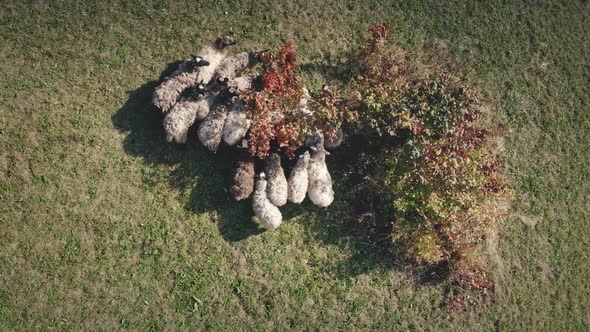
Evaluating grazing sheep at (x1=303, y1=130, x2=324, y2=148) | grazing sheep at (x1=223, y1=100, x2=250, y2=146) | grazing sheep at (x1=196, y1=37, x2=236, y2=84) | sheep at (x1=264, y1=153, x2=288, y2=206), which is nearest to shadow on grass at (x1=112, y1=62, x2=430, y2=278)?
grazing sheep at (x1=223, y1=100, x2=250, y2=146)

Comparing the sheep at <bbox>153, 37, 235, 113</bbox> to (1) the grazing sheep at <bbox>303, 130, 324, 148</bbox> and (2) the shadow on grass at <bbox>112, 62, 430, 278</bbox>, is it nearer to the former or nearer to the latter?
(2) the shadow on grass at <bbox>112, 62, 430, 278</bbox>

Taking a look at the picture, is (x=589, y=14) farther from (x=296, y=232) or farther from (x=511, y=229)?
(x=296, y=232)

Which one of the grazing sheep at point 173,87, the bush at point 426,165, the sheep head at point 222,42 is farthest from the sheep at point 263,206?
the sheep head at point 222,42

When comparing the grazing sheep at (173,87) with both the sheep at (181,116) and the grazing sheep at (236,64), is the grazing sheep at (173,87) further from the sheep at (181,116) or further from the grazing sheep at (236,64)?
the grazing sheep at (236,64)

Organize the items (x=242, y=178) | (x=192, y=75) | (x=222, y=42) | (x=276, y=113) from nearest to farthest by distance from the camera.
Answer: (x=276, y=113) → (x=242, y=178) → (x=192, y=75) → (x=222, y=42)

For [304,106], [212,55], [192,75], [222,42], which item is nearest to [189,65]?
[192,75]

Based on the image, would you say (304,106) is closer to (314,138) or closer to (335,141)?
(314,138)
